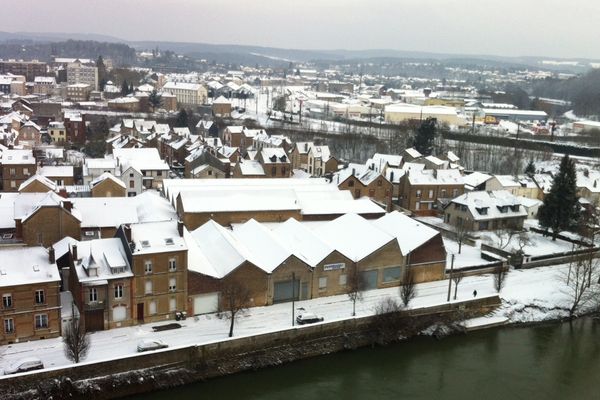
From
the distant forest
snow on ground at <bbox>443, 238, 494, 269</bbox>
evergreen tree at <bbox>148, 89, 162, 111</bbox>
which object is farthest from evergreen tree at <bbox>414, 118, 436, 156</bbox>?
the distant forest

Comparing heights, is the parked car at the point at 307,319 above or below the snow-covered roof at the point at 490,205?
below

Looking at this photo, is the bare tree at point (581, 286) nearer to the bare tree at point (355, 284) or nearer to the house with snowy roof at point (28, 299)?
the bare tree at point (355, 284)

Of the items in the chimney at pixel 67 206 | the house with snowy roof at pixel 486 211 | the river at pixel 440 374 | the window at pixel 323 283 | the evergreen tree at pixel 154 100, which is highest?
the evergreen tree at pixel 154 100

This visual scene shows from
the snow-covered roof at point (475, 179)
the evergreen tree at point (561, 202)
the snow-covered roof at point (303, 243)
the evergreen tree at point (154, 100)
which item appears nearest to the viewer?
the snow-covered roof at point (303, 243)

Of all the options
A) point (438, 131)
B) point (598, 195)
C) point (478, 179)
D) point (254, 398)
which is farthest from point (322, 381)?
point (438, 131)

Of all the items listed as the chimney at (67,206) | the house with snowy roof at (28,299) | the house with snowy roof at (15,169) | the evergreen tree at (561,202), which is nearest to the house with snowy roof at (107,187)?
the house with snowy roof at (15,169)

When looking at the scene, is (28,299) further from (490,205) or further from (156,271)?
(490,205)

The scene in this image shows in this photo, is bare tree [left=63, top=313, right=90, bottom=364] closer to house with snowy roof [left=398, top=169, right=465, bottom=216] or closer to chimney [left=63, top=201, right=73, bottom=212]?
chimney [left=63, top=201, right=73, bottom=212]
